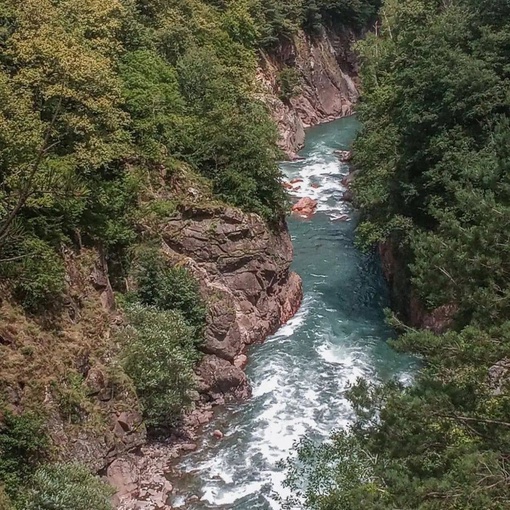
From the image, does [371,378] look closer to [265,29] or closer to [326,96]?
[265,29]

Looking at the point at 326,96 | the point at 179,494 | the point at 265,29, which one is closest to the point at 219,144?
the point at 179,494

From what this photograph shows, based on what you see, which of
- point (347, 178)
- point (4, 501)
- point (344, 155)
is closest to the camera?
point (4, 501)

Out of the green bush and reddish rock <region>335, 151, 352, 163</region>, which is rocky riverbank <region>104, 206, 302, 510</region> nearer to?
the green bush

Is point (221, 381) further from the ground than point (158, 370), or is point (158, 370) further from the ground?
point (158, 370)

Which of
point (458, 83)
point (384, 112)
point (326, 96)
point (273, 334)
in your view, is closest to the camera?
point (458, 83)

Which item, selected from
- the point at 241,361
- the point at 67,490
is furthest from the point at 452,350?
the point at 241,361

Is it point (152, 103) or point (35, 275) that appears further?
point (152, 103)

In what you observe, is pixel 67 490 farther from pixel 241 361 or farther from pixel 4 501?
pixel 241 361

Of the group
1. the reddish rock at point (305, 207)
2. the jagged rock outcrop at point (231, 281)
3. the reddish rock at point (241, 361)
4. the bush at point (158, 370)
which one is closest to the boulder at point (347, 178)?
the reddish rock at point (305, 207)
